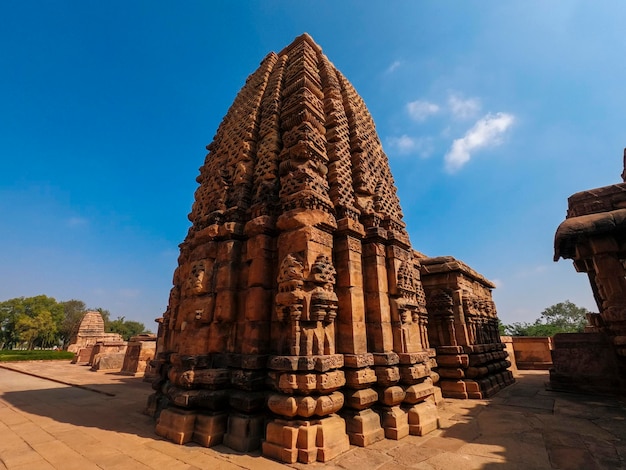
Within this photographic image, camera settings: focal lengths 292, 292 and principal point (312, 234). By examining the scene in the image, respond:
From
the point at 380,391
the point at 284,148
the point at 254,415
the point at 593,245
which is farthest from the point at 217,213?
the point at 593,245

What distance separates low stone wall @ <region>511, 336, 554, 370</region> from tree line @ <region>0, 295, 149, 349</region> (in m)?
57.0

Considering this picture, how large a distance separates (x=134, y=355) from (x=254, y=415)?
38.8ft

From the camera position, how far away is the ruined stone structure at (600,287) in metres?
6.11

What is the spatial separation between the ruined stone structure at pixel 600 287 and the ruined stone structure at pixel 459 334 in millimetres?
1624

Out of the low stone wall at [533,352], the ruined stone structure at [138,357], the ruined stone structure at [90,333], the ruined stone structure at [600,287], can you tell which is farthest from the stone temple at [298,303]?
the ruined stone structure at [90,333]

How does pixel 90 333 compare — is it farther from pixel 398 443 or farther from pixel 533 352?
pixel 533 352

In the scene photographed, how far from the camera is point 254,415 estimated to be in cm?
396

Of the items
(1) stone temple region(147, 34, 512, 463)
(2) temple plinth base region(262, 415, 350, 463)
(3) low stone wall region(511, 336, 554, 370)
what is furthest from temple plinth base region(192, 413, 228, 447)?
(3) low stone wall region(511, 336, 554, 370)

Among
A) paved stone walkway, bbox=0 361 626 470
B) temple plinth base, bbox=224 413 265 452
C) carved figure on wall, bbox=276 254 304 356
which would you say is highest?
carved figure on wall, bbox=276 254 304 356

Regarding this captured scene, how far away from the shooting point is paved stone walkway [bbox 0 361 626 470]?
10.6 ft

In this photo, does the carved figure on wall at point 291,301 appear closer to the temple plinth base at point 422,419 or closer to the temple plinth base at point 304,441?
the temple plinth base at point 304,441

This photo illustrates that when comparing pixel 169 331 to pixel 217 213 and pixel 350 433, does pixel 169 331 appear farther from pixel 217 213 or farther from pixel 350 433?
pixel 350 433

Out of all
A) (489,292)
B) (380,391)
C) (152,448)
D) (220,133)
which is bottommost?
(152,448)

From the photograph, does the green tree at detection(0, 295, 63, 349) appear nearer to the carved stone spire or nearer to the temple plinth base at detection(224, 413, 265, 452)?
the carved stone spire
